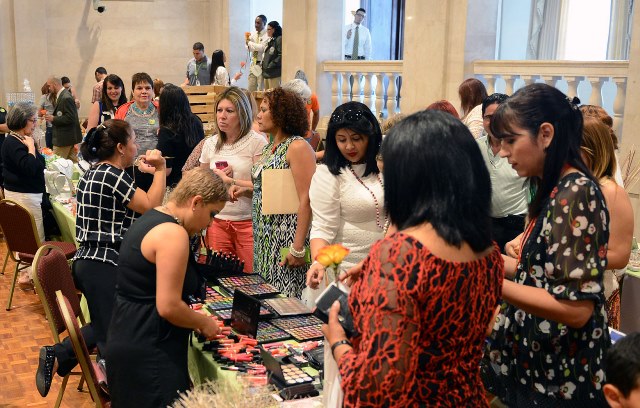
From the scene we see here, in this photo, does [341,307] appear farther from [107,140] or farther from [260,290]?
[107,140]

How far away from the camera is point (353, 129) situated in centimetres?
316

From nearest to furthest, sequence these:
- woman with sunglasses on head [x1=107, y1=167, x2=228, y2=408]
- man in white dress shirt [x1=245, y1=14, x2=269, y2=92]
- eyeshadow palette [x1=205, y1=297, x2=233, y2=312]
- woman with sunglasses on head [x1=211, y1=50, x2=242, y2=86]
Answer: woman with sunglasses on head [x1=107, y1=167, x2=228, y2=408]
eyeshadow palette [x1=205, y1=297, x2=233, y2=312]
woman with sunglasses on head [x1=211, y1=50, x2=242, y2=86]
man in white dress shirt [x1=245, y1=14, x2=269, y2=92]

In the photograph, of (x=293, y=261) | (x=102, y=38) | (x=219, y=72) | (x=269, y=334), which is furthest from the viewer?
(x=102, y=38)

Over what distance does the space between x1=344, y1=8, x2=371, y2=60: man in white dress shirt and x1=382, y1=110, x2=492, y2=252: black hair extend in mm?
11136

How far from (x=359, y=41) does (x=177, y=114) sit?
777 centimetres

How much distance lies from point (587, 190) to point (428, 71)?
246 inches

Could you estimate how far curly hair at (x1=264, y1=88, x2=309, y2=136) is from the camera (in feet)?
12.9

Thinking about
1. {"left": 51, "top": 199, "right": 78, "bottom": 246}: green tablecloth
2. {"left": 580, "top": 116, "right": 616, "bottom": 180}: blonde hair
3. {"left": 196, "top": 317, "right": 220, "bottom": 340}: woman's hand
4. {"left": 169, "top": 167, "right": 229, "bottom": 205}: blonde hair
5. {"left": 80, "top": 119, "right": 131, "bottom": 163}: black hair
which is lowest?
{"left": 51, "top": 199, "right": 78, "bottom": 246}: green tablecloth

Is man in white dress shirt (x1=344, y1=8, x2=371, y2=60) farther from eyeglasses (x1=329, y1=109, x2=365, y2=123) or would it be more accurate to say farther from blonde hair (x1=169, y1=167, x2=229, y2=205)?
blonde hair (x1=169, y1=167, x2=229, y2=205)

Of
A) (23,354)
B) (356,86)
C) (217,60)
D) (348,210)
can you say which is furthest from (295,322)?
(217,60)

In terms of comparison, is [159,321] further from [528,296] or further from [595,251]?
[595,251]

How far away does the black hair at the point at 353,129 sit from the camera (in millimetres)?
3164

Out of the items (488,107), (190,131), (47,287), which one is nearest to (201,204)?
(47,287)

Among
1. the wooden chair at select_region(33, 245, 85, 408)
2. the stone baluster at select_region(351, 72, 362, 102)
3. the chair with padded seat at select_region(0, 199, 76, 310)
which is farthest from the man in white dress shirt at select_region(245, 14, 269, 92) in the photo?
the wooden chair at select_region(33, 245, 85, 408)
